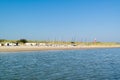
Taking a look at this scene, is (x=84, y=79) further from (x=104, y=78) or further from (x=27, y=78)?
(x=27, y=78)

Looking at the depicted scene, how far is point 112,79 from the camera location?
18.1m

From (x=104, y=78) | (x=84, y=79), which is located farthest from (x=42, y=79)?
(x=104, y=78)

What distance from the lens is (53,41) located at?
148375 mm

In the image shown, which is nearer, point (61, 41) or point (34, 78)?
point (34, 78)

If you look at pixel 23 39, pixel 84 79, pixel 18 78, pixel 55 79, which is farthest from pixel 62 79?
pixel 23 39

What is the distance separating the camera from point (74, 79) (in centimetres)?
1777

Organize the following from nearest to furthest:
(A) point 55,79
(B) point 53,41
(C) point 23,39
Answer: (A) point 55,79
(C) point 23,39
(B) point 53,41

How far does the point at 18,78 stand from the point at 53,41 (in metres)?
130

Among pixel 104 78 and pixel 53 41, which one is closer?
pixel 104 78

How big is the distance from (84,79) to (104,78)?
187 cm

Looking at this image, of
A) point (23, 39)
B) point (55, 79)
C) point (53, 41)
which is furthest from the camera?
point (53, 41)

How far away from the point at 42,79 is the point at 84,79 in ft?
10.7

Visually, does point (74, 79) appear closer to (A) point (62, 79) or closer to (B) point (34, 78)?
(A) point (62, 79)

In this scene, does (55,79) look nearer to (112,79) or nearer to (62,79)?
(62,79)
